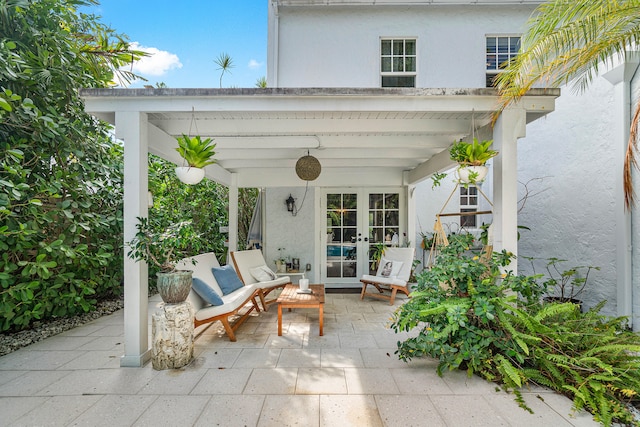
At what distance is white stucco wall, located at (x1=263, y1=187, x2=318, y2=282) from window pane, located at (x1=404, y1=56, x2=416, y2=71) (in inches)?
126

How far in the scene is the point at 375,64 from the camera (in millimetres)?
6102

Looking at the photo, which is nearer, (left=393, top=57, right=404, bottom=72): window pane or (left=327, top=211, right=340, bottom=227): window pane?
(left=393, top=57, right=404, bottom=72): window pane

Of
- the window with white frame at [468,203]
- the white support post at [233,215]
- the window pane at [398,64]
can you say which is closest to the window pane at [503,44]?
the window pane at [398,64]

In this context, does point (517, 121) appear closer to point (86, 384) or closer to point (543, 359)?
point (543, 359)

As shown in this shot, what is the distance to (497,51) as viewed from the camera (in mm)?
6172

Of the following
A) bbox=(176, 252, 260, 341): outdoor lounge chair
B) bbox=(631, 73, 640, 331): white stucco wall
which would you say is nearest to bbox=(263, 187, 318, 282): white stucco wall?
bbox=(176, 252, 260, 341): outdoor lounge chair

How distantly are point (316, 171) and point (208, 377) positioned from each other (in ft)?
9.89

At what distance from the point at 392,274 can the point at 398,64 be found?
422 cm

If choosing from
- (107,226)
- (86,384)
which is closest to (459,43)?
(107,226)

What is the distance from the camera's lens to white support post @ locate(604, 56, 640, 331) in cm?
355

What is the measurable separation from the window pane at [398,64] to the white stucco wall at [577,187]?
2.67m

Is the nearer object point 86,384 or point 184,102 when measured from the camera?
point 86,384

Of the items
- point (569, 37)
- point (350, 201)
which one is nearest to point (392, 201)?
point (350, 201)

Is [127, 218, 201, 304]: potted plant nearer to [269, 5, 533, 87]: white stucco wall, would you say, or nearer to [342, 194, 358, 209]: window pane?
[342, 194, 358, 209]: window pane
